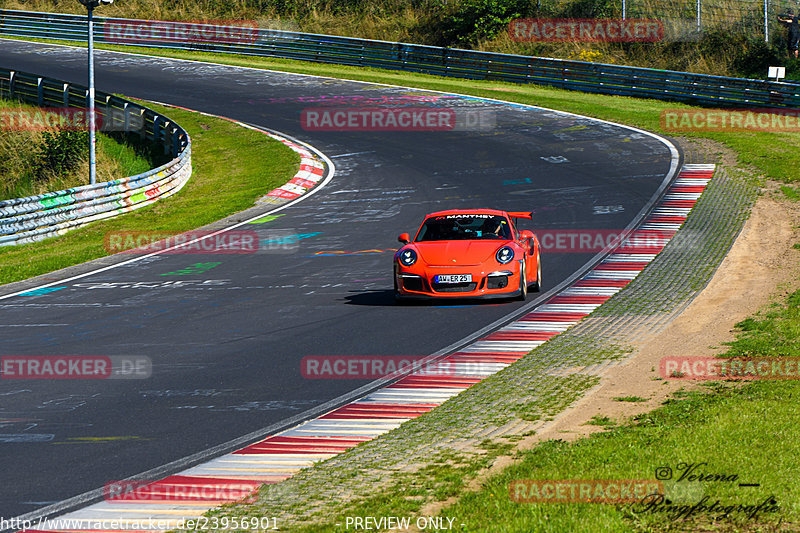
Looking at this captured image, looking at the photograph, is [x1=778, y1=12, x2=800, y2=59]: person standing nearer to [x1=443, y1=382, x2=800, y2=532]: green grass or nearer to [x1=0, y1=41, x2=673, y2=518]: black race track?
[x1=0, y1=41, x2=673, y2=518]: black race track

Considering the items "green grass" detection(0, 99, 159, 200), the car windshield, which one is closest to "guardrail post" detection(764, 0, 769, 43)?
"green grass" detection(0, 99, 159, 200)

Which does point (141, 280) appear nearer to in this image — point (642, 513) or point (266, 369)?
point (266, 369)

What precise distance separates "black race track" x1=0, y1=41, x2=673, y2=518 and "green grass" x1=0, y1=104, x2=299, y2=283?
130cm

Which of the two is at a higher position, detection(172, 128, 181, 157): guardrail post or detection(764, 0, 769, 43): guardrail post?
detection(764, 0, 769, 43): guardrail post

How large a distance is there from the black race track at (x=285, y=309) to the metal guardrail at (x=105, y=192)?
6.05 ft

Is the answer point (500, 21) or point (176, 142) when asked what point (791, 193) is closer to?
point (176, 142)

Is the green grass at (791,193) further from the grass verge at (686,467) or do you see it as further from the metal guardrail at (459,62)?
the metal guardrail at (459,62)

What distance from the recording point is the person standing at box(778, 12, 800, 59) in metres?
39.3

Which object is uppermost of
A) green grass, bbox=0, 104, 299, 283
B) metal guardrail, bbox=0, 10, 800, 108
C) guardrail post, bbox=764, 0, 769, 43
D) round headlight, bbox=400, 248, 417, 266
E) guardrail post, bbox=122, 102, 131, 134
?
guardrail post, bbox=764, 0, 769, 43

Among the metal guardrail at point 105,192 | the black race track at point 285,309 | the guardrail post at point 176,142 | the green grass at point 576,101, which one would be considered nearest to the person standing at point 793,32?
the green grass at point 576,101

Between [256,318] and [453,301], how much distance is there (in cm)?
291

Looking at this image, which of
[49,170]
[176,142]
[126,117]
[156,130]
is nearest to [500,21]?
[126,117]

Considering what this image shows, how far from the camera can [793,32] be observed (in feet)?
130

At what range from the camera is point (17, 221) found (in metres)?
21.3
